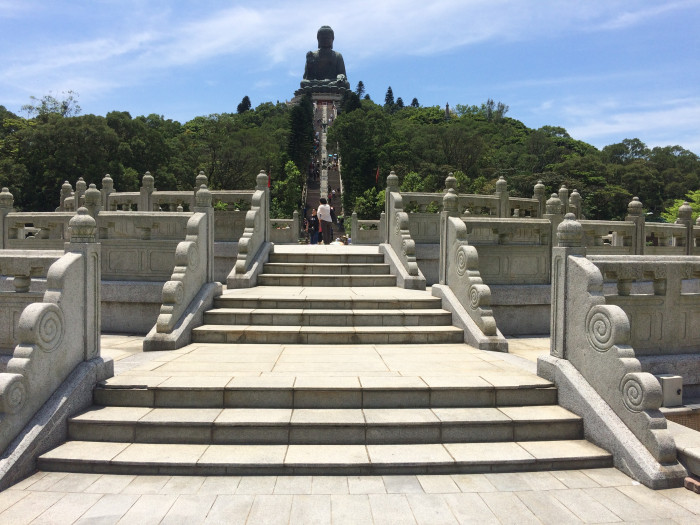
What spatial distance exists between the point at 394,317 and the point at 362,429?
3.42m

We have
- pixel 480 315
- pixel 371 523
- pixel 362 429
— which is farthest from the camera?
pixel 480 315

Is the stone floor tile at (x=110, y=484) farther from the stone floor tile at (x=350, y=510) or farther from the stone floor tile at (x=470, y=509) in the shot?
the stone floor tile at (x=470, y=509)

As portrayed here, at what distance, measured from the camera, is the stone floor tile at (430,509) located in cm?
363

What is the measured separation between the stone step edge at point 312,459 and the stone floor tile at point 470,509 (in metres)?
0.43

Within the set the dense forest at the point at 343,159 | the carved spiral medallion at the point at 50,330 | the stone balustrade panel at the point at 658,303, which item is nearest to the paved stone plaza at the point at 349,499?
the carved spiral medallion at the point at 50,330

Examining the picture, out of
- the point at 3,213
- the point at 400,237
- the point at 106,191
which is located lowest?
the point at 400,237

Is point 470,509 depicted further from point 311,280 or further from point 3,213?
point 3,213

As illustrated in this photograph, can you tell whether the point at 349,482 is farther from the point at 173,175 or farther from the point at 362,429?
the point at 173,175

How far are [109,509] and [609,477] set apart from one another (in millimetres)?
4267

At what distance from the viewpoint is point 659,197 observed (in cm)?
6116

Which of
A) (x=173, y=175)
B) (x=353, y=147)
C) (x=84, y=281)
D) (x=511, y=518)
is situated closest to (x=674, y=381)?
(x=511, y=518)

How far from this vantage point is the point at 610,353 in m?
4.78

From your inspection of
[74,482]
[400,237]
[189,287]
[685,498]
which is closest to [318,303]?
[189,287]

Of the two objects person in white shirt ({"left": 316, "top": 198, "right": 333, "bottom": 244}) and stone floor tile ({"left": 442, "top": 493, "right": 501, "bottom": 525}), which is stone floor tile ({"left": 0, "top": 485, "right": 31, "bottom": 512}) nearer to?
stone floor tile ({"left": 442, "top": 493, "right": 501, "bottom": 525})
